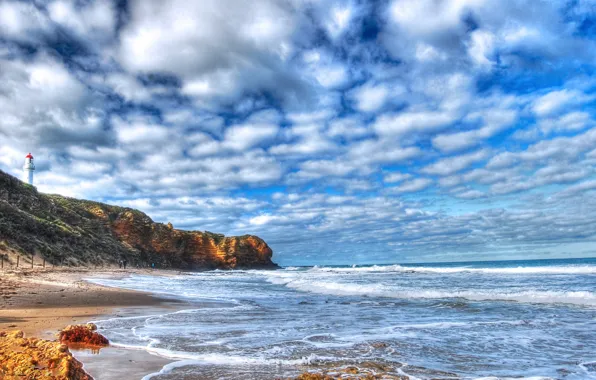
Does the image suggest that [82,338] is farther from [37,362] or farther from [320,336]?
[320,336]

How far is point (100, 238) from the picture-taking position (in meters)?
51.4

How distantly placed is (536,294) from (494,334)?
9120mm

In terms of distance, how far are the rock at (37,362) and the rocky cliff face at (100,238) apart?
95.4 feet

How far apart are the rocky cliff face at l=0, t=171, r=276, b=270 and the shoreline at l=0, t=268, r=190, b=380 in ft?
53.7

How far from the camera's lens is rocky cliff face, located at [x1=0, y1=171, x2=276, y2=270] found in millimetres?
32875

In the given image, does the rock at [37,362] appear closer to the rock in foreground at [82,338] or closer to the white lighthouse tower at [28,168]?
the rock in foreground at [82,338]

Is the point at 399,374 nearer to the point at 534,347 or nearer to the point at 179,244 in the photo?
the point at 534,347

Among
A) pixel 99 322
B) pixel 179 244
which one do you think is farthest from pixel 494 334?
pixel 179 244

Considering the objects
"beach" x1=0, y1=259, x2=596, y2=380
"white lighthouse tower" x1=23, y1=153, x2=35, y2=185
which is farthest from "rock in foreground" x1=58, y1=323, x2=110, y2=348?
"white lighthouse tower" x1=23, y1=153, x2=35, y2=185

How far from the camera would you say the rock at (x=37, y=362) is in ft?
11.3

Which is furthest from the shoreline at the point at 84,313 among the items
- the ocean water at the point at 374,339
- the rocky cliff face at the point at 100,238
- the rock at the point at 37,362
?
the rocky cliff face at the point at 100,238

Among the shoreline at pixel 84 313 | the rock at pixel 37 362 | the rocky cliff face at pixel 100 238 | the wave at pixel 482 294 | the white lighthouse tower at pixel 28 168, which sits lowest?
the wave at pixel 482 294

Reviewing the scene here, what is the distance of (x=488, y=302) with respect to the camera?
14992 mm

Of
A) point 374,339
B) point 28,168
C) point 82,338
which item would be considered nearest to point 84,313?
point 82,338
